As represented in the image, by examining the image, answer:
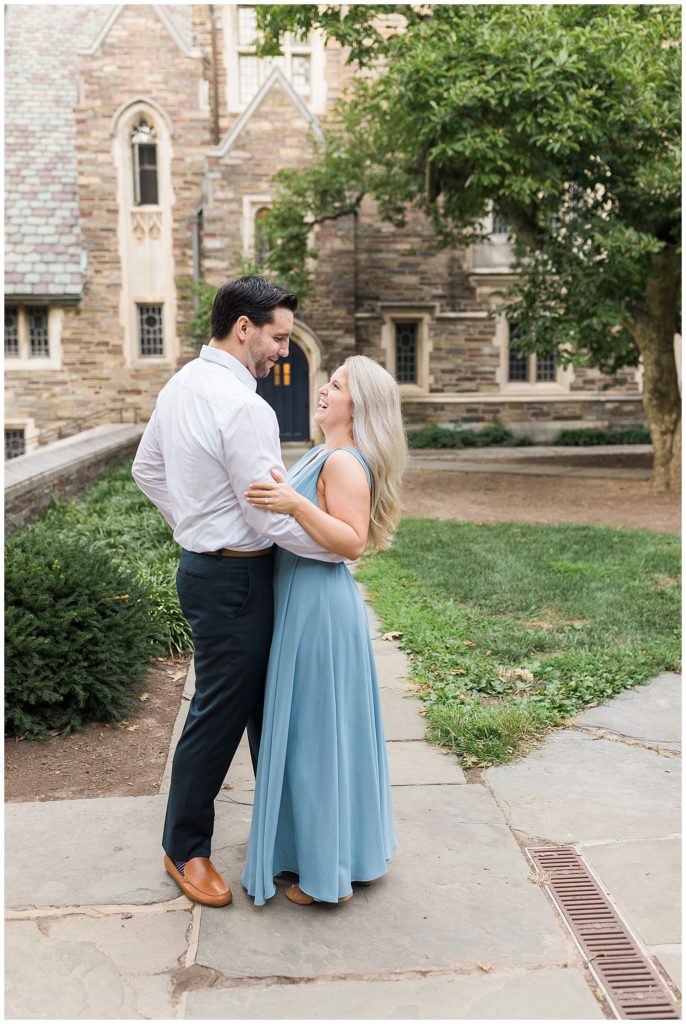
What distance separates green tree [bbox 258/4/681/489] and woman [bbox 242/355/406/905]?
8.34m

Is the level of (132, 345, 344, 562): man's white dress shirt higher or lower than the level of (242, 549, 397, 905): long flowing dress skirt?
higher

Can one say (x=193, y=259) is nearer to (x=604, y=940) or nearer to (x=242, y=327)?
(x=242, y=327)

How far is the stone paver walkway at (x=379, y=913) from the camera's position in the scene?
251 cm

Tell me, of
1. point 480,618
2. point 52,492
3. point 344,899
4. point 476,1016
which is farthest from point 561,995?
point 52,492

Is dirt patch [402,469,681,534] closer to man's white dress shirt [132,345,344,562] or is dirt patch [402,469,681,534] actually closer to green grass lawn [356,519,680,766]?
green grass lawn [356,519,680,766]

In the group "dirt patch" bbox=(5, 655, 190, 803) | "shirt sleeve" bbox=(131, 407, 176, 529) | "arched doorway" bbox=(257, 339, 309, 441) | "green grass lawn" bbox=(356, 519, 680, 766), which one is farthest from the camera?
"arched doorway" bbox=(257, 339, 309, 441)

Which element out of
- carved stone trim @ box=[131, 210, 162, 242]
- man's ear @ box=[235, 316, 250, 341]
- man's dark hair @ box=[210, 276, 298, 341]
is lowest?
man's ear @ box=[235, 316, 250, 341]

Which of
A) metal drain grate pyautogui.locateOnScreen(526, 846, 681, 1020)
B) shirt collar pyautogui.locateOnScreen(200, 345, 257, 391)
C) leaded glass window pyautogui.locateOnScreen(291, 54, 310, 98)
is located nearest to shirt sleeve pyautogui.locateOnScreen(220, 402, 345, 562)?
shirt collar pyautogui.locateOnScreen(200, 345, 257, 391)

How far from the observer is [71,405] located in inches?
829

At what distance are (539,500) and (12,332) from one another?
14.1 meters

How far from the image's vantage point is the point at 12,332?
21.1m

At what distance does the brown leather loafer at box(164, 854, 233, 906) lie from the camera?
2967mm

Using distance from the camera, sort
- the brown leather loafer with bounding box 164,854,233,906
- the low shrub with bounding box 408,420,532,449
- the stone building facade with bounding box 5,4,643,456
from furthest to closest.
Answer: the low shrub with bounding box 408,420,532,449 → the stone building facade with bounding box 5,4,643,456 → the brown leather loafer with bounding box 164,854,233,906

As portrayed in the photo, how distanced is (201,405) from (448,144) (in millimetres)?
9340
